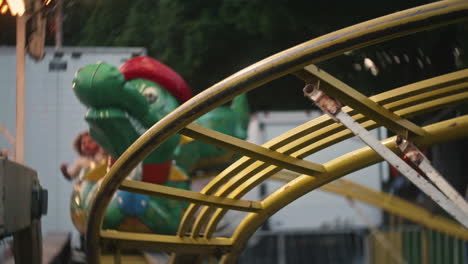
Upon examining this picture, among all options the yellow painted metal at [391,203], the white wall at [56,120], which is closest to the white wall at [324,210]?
the yellow painted metal at [391,203]

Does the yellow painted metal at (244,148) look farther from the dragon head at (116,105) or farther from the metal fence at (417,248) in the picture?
the metal fence at (417,248)

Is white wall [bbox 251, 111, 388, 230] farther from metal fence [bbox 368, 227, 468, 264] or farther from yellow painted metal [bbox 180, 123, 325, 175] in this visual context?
yellow painted metal [bbox 180, 123, 325, 175]

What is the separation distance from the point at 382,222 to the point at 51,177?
621cm

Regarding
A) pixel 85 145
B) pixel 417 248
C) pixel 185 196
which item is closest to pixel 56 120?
pixel 85 145

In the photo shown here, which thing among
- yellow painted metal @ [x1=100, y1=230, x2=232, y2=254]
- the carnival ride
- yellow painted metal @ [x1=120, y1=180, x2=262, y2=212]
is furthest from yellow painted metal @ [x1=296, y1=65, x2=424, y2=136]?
yellow painted metal @ [x1=100, y1=230, x2=232, y2=254]

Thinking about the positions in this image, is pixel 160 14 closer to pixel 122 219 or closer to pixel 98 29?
pixel 98 29

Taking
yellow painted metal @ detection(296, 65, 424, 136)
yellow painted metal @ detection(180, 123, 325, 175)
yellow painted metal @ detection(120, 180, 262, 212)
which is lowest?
yellow painted metal @ detection(120, 180, 262, 212)

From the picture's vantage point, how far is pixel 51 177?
905cm

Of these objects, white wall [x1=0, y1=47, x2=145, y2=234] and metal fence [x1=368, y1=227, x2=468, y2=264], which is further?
metal fence [x1=368, y1=227, x2=468, y2=264]

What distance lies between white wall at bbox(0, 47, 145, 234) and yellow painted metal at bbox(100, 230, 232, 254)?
3.77 metres

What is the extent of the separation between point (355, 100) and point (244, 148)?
60 cm

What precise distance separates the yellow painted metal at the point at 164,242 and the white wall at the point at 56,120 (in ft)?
12.4

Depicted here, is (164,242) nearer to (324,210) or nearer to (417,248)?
(417,248)

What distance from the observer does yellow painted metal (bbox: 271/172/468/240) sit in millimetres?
10750
